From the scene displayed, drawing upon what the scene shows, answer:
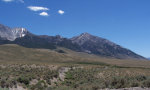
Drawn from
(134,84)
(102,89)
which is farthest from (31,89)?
(134,84)

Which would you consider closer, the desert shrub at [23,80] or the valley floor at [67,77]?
the valley floor at [67,77]

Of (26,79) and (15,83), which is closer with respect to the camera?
(15,83)

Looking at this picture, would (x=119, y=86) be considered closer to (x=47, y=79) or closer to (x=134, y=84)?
(x=134, y=84)

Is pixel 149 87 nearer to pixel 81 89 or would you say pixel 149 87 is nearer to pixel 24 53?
pixel 81 89

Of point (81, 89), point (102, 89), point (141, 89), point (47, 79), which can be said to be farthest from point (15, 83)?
point (141, 89)

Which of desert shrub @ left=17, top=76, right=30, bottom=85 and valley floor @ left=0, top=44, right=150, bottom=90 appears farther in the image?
desert shrub @ left=17, top=76, right=30, bottom=85

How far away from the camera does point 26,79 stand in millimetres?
37688

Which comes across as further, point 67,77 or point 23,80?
point 67,77

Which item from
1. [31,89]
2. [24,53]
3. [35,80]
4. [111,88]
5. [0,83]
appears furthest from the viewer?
[24,53]

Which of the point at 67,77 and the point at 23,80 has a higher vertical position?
the point at 23,80

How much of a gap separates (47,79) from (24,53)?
4472 inches

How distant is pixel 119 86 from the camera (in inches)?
924

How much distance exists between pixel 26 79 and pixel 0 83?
8146mm

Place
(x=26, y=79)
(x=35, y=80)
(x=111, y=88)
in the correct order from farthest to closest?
1. (x=35, y=80)
2. (x=26, y=79)
3. (x=111, y=88)
